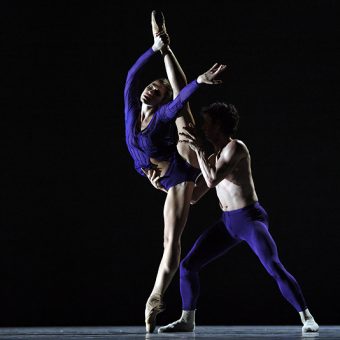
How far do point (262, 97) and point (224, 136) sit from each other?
1.84m

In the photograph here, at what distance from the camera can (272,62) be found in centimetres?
577

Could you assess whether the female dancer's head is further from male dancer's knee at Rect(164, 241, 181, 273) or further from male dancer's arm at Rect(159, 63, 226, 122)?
male dancer's knee at Rect(164, 241, 181, 273)

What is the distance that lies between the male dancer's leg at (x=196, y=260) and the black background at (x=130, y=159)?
5.43ft

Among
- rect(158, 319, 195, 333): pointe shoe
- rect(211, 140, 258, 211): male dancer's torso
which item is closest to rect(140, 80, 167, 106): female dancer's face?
rect(211, 140, 258, 211): male dancer's torso

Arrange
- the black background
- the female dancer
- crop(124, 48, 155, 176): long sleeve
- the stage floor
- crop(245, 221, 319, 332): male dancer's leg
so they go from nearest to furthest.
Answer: the stage floor → crop(245, 221, 319, 332): male dancer's leg → the female dancer → crop(124, 48, 155, 176): long sleeve → the black background

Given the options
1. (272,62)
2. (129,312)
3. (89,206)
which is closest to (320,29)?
(272,62)

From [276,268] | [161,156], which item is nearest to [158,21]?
[161,156]

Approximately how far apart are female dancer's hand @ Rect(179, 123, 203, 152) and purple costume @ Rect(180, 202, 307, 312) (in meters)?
0.40

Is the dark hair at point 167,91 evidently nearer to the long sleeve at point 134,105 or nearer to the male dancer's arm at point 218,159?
the long sleeve at point 134,105

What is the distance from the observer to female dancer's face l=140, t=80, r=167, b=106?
4020 millimetres

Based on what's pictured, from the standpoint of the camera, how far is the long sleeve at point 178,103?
143 inches

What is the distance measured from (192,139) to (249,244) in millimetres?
592

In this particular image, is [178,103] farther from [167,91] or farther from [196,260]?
[196,260]

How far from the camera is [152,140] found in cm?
394
